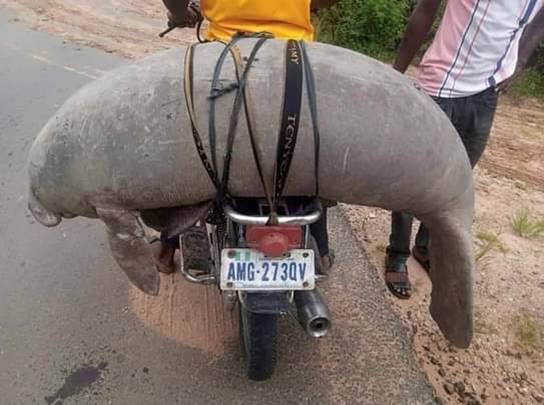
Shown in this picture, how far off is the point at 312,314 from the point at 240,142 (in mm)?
746

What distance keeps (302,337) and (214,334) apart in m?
0.41

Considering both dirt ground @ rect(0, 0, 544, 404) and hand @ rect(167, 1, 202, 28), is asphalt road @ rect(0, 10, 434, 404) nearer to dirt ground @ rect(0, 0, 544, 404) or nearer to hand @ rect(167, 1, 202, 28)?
dirt ground @ rect(0, 0, 544, 404)

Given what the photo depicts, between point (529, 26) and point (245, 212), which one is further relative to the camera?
point (529, 26)

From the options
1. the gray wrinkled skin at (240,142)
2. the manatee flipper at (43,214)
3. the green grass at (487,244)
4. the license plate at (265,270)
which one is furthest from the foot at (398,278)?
the manatee flipper at (43,214)

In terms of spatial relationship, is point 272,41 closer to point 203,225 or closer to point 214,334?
point 203,225

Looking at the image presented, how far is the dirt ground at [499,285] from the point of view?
2.56 metres

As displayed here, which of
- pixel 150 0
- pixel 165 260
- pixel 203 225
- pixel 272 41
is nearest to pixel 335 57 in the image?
pixel 272 41

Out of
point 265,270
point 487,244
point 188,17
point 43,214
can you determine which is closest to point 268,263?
point 265,270

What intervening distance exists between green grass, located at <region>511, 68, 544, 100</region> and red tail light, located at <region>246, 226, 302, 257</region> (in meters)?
5.84

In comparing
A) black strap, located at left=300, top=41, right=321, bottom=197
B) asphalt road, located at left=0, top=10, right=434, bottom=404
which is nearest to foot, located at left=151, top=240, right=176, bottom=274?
asphalt road, located at left=0, top=10, right=434, bottom=404

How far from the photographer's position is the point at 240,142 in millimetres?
1689

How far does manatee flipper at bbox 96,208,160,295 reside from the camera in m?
1.85

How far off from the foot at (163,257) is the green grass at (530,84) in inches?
212

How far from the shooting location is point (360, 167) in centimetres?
174
